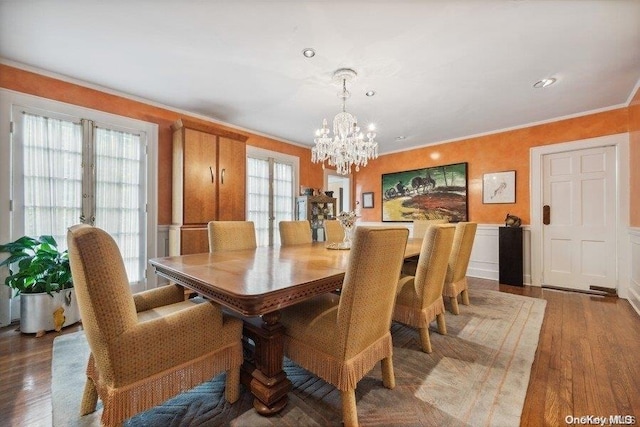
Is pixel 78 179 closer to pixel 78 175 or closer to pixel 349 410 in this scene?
pixel 78 175

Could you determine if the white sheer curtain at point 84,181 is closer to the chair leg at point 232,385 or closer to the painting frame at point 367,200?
the chair leg at point 232,385

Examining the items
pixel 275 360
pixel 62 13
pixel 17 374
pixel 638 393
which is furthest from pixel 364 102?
pixel 17 374

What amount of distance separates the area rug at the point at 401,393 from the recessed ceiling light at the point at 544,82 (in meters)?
→ 2.52

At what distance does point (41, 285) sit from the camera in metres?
2.34

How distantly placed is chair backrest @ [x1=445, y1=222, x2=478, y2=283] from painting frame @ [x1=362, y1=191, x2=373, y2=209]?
3.29m

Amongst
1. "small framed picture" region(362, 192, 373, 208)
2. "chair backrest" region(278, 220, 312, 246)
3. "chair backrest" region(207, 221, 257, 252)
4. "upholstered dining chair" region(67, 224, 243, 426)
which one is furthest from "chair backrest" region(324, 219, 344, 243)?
"small framed picture" region(362, 192, 373, 208)

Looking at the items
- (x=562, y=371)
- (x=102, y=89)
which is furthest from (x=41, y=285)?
(x=562, y=371)

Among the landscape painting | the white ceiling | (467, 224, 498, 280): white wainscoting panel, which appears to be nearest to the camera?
the white ceiling

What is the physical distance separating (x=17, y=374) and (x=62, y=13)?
2.49m

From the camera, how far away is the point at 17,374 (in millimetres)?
1711

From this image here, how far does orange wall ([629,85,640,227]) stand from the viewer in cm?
289

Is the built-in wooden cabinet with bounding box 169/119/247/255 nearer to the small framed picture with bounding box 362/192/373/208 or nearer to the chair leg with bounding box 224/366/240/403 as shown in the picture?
the chair leg with bounding box 224/366/240/403

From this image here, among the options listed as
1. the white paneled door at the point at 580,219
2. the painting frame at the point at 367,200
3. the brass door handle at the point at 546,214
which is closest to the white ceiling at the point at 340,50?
the white paneled door at the point at 580,219

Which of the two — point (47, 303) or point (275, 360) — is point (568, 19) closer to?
point (275, 360)
